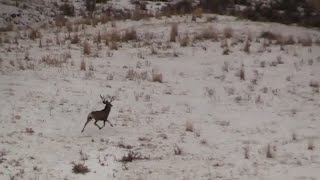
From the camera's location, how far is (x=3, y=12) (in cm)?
2022

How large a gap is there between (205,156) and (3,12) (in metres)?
13.3

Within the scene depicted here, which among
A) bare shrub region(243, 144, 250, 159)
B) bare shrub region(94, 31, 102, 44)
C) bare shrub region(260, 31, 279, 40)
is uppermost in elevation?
bare shrub region(260, 31, 279, 40)

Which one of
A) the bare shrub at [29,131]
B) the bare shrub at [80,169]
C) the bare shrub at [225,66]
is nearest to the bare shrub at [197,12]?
the bare shrub at [225,66]

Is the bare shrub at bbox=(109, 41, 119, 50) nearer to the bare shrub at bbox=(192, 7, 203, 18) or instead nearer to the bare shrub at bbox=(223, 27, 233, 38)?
the bare shrub at bbox=(223, 27, 233, 38)

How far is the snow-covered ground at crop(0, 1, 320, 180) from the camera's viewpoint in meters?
8.35

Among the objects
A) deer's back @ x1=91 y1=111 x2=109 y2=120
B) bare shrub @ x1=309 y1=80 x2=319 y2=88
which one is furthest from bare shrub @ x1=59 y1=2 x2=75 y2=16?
deer's back @ x1=91 y1=111 x2=109 y2=120

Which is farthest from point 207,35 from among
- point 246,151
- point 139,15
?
point 246,151

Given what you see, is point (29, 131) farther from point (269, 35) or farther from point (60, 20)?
point (60, 20)

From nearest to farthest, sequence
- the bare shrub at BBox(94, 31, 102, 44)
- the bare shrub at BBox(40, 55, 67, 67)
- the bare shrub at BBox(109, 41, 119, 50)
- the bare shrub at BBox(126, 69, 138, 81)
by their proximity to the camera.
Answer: the bare shrub at BBox(126, 69, 138, 81), the bare shrub at BBox(40, 55, 67, 67), the bare shrub at BBox(109, 41, 119, 50), the bare shrub at BBox(94, 31, 102, 44)

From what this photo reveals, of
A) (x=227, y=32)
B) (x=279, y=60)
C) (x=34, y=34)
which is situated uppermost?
(x=227, y=32)

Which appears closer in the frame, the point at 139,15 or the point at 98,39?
the point at 98,39

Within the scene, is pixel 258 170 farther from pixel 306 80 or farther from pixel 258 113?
pixel 306 80

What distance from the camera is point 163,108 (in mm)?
11180

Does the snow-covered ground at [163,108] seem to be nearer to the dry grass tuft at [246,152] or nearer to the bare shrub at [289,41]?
the dry grass tuft at [246,152]
